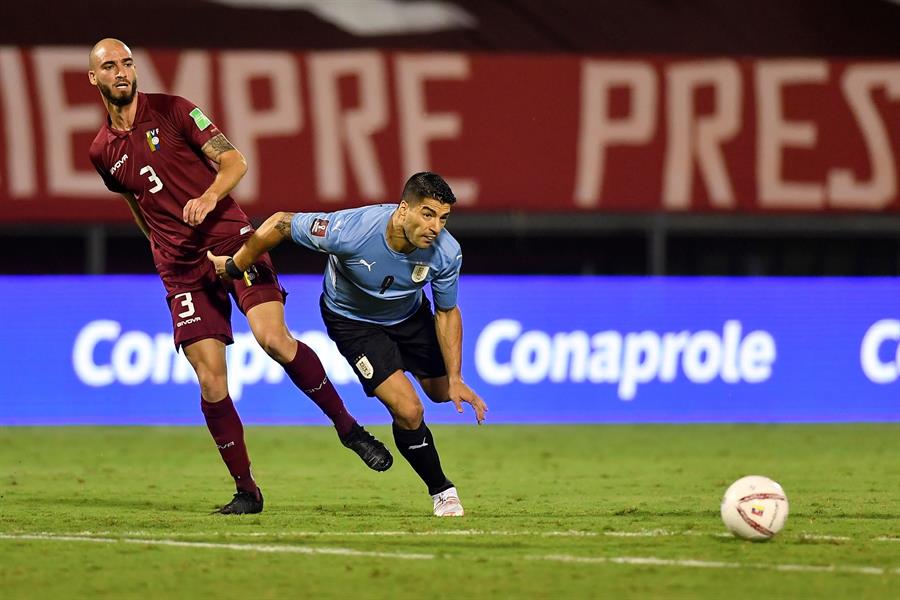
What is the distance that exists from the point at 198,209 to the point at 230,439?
3.74 ft

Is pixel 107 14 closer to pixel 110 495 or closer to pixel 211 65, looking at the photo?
pixel 211 65

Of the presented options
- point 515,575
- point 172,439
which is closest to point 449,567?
point 515,575

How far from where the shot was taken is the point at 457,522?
24.1 ft

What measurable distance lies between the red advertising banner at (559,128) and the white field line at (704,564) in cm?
871

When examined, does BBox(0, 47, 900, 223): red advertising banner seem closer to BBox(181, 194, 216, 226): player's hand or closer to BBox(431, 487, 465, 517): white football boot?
BBox(181, 194, 216, 226): player's hand

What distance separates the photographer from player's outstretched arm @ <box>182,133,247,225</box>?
7375 mm

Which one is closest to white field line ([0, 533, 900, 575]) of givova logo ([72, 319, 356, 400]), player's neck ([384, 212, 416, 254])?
player's neck ([384, 212, 416, 254])

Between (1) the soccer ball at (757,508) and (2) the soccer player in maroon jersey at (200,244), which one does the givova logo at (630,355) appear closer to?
(2) the soccer player in maroon jersey at (200,244)

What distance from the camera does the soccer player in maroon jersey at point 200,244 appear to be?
7656 millimetres

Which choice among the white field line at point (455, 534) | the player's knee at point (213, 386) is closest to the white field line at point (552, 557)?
the white field line at point (455, 534)

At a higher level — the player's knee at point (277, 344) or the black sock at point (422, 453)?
the player's knee at point (277, 344)

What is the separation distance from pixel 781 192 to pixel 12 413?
23.7 feet

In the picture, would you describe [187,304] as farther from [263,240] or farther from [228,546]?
[228,546]

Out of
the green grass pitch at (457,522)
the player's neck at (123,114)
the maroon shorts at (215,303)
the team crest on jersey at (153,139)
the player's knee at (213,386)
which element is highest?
the player's neck at (123,114)
